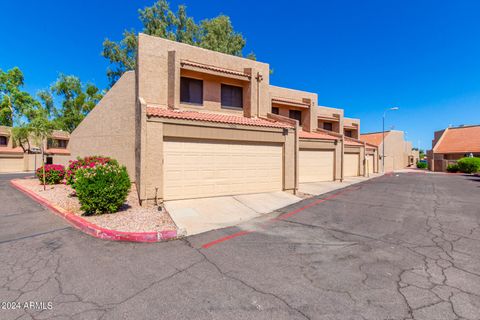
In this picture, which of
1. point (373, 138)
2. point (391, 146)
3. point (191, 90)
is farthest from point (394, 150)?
point (191, 90)

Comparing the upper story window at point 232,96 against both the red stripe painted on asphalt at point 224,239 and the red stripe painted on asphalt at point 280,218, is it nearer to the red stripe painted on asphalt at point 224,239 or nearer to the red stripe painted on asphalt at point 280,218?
the red stripe painted on asphalt at point 280,218

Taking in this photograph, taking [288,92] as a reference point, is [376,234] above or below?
below

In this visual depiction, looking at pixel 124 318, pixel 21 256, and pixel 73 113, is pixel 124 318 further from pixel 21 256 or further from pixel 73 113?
pixel 73 113

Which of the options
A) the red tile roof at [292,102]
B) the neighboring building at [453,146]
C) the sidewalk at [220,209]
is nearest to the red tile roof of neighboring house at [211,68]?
the red tile roof at [292,102]

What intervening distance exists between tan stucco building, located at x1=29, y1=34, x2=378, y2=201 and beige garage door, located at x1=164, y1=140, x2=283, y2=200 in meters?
0.04

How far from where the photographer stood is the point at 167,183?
970 cm

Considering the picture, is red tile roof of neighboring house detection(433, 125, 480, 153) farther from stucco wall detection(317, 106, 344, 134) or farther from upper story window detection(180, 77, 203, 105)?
upper story window detection(180, 77, 203, 105)

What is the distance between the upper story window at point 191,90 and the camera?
1420 cm

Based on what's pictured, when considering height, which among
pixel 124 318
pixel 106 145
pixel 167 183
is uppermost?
pixel 106 145

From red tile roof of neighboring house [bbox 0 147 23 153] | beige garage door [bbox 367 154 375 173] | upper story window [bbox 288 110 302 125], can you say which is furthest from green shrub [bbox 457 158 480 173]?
red tile roof of neighboring house [bbox 0 147 23 153]

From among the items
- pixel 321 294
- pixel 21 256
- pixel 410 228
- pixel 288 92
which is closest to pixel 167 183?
pixel 21 256

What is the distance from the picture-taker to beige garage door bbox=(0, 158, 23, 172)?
32938 millimetres

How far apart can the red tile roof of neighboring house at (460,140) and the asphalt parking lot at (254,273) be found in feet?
145

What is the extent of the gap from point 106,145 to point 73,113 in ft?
82.6
